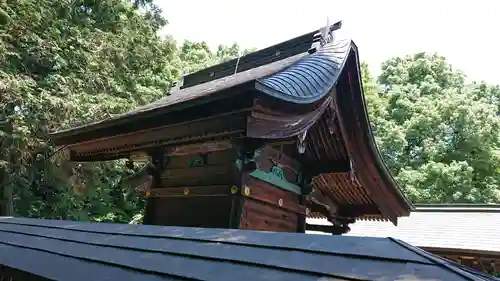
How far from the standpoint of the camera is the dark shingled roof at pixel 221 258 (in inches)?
57.4

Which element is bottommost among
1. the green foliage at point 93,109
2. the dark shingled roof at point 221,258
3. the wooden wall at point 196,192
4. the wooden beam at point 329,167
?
the dark shingled roof at point 221,258

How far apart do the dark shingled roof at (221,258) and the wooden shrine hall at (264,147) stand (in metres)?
1.24

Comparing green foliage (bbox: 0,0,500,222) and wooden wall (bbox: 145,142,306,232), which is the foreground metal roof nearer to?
wooden wall (bbox: 145,142,306,232)

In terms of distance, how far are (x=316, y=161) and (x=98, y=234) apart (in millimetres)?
3032

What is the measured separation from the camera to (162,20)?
13.0 meters

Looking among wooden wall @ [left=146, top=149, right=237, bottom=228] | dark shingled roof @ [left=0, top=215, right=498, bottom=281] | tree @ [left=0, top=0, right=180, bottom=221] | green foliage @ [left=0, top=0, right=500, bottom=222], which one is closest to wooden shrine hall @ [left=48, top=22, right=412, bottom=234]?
wooden wall @ [left=146, top=149, right=237, bottom=228]

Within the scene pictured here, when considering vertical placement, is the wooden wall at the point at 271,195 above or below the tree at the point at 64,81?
below

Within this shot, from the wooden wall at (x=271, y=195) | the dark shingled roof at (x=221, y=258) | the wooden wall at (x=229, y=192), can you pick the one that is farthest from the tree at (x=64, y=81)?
the dark shingled roof at (x=221, y=258)

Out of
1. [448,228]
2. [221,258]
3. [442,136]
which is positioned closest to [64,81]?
[221,258]

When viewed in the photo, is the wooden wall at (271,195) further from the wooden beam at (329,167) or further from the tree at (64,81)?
the tree at (64,81)

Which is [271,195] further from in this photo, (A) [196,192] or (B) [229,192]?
(A) [196,192]

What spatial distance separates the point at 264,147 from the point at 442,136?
57.2ft

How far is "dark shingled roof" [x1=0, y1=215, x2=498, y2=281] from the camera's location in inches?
57.4

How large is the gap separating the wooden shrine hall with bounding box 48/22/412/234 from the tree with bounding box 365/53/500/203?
13.2 metres
